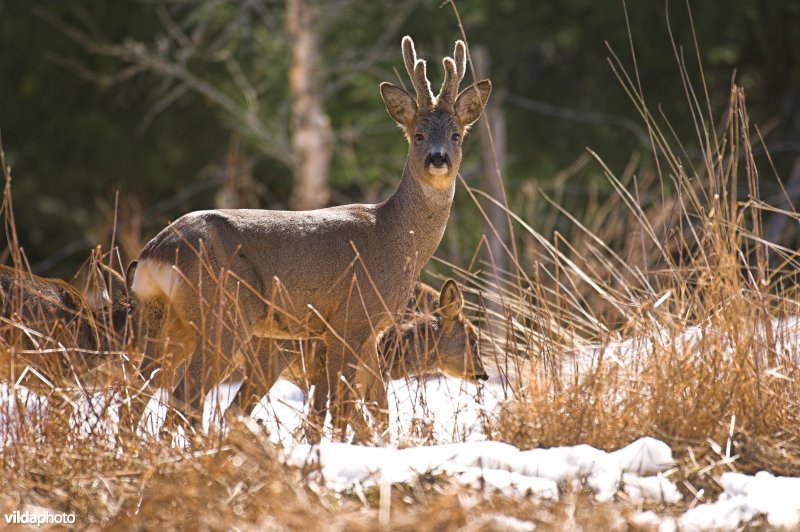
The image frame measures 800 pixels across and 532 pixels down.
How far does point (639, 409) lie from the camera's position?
4852 millimetres

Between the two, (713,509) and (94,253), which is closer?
(713,509)

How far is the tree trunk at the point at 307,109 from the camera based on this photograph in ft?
45.7

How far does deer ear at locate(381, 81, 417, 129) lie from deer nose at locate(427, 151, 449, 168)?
0.38 m

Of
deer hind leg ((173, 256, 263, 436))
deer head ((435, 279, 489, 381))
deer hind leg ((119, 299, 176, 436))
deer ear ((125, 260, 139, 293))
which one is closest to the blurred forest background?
deer head ((435, 279, 489, 381))

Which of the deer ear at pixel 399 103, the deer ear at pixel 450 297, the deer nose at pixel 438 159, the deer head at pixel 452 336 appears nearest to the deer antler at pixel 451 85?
the deer ear at pixel 399 103

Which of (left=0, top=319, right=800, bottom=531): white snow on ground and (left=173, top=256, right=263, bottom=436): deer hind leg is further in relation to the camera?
(left=173, top=256, right=263, bottom=436): deer hind leg

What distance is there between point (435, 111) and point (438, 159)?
35 cm

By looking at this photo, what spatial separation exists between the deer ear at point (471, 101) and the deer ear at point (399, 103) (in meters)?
0.23

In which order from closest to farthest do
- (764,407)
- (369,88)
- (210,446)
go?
(210,446), (764,407), (369,88)

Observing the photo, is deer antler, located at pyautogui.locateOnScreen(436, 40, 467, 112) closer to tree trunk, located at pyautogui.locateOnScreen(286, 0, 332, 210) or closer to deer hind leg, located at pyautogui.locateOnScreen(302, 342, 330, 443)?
deer hind leg, located at pyautogui.locateOnScreen(302, 342, 330, 443)

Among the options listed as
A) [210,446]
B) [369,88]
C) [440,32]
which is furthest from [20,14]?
[210,446]

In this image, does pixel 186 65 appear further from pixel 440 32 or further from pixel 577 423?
pixel 577 423

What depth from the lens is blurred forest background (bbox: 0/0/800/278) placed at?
14.2 m

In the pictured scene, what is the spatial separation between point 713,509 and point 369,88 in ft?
44.5
